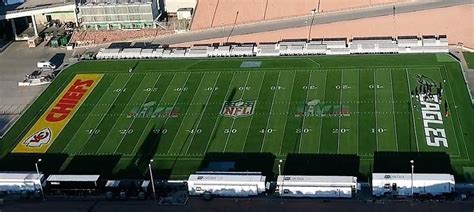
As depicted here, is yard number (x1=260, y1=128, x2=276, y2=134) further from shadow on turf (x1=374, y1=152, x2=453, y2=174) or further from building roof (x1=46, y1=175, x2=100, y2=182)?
building roof (x1=46, y1=175, x2=100, y2=182)

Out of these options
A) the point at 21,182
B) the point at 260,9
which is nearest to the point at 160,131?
the point at 21,182

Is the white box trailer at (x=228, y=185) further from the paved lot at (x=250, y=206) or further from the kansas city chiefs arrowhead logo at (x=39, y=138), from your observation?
the kansas city chiefs arrowhead logo at (x=39, y=138)

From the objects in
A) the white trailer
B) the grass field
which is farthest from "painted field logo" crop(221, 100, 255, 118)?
the white trailer

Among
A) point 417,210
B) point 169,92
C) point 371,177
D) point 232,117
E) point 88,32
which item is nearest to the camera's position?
point 417,210

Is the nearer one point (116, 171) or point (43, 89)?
point (116, 171)

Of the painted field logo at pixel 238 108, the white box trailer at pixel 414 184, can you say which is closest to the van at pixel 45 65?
the painted field logo at pixel 238 108

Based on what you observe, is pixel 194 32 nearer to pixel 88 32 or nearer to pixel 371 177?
pixel 88 32

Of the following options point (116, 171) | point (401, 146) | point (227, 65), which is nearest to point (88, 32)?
point (227, 65)

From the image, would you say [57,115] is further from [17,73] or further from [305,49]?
[305,49]
